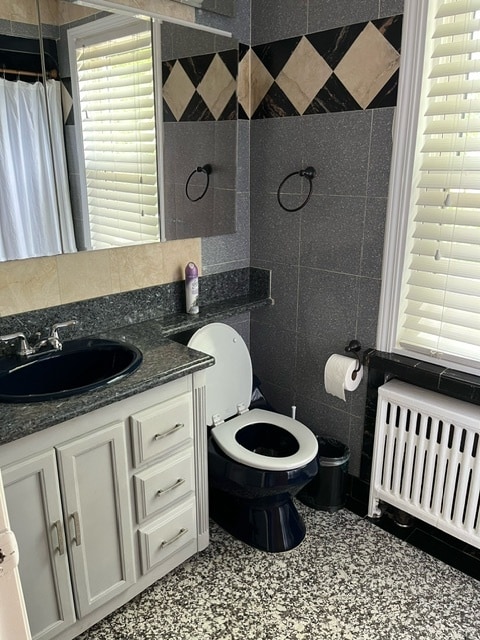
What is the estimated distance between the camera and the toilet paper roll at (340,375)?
6.86 ft

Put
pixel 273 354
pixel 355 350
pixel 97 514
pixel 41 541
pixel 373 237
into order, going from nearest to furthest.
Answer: pixel 41 541 < pixel 97 514 < pixel 373 237 < pixel 355 350 < pixel 273 354

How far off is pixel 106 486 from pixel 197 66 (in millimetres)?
1659

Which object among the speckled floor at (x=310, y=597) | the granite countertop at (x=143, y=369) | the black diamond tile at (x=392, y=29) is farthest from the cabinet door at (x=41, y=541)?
the black diamond tile at (x=392, y=29)

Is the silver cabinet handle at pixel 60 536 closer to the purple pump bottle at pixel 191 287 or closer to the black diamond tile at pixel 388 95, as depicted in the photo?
the purple pump bottle at pixel 191 287

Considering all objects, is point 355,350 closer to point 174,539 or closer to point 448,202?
point 448,202

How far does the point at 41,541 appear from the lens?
4.77ft

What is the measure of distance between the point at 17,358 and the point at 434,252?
1.51 metres

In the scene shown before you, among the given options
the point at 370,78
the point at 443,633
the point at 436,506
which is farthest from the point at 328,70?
the point at 443,633

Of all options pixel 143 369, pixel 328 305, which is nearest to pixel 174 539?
pixel 143 369

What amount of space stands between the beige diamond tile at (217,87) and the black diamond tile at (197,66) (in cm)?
1

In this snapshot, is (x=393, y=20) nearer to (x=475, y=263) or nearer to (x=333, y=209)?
(x=333, y=209)

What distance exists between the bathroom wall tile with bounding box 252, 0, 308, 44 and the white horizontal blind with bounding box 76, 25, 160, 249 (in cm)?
A: 56

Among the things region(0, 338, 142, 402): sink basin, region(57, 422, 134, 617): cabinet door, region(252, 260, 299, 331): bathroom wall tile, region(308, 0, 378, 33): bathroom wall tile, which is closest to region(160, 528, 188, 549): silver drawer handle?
region(57, 422, 134, 617): cabinet door

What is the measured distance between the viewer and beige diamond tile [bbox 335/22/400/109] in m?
1.83
